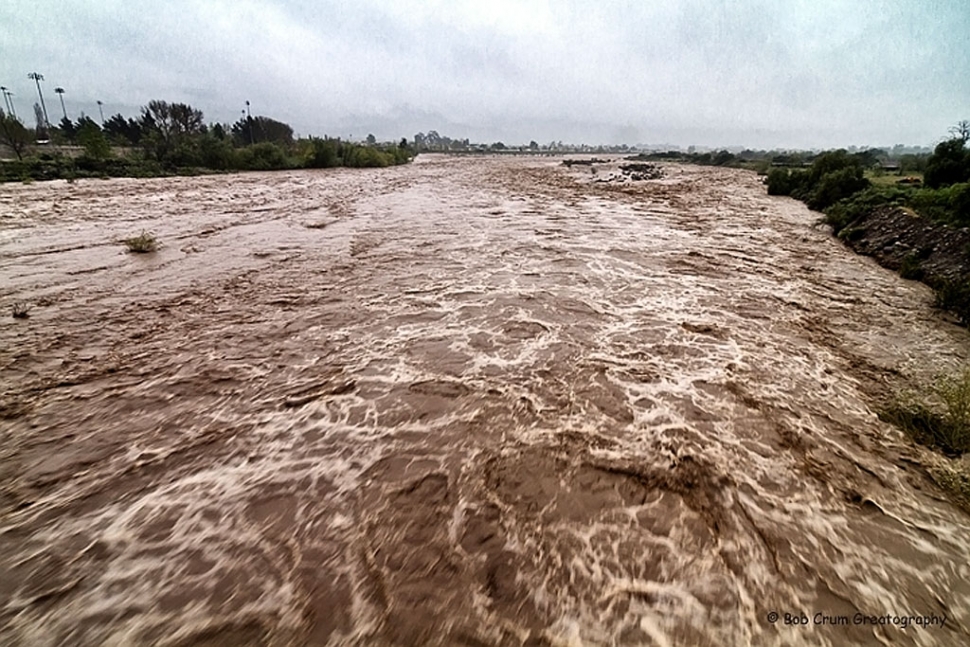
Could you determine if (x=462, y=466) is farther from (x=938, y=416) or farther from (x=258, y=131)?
(x=258, y=131)

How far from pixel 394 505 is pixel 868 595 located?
4.43m

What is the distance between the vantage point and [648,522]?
427 cm

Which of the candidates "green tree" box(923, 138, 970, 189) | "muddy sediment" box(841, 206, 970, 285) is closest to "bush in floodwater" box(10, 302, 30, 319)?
"muddy sediment" box(841, 206, 970, 285)

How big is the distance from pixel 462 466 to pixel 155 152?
2561 inches

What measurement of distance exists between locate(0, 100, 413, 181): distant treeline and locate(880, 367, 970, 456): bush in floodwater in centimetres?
5187

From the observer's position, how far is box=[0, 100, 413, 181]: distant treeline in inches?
1599

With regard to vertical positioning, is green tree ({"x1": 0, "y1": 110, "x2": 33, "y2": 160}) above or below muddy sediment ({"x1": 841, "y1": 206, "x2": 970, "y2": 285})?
above

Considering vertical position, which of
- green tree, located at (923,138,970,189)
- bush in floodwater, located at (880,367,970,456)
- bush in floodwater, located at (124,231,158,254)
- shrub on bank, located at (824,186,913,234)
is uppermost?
green tree, located at (923,138,970,189)

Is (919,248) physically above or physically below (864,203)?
below

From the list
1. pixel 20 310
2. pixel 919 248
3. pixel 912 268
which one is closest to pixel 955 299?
pixel 912 268

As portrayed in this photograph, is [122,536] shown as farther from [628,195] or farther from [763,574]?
[628,195]

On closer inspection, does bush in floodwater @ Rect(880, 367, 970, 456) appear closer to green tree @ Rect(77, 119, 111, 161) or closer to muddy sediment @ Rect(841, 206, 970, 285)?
muddy sediment @ Rect(841, 206, 970, 285)

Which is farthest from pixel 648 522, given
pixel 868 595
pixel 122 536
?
pixel 122 536

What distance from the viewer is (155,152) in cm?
5059
